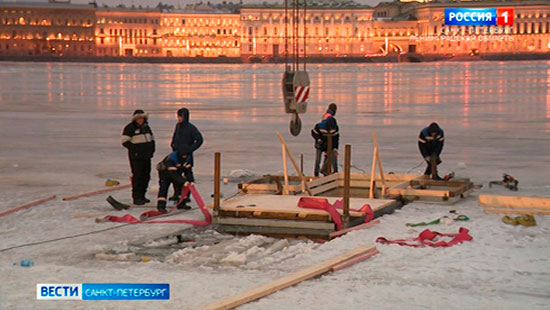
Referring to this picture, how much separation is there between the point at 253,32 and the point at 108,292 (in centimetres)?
16704

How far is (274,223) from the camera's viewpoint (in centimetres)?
962

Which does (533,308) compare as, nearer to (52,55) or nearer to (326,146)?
(326,146)

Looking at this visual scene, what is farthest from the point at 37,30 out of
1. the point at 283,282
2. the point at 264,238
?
the point at 283,282

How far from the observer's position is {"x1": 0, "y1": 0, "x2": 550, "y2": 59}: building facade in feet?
535

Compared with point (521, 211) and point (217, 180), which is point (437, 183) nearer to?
point (521, 211)

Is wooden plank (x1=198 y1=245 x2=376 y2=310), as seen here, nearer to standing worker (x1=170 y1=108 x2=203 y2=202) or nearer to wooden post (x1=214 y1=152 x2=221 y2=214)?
wooden post (x1=214 y1=152 x2=221 y2=214)

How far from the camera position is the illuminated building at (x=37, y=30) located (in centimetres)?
16062

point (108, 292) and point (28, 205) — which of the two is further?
point (28, 205)

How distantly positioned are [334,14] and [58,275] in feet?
555

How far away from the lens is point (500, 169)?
1378 cm

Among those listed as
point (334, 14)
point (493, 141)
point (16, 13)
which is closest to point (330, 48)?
point (334, 14)

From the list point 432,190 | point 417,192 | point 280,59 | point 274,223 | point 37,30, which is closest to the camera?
point 274,223

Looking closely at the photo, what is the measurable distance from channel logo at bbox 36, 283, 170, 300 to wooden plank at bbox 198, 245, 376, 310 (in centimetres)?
42

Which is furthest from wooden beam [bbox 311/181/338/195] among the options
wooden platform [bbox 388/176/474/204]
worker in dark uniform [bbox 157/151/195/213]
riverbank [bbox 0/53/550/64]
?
riverbank [bbox 0/53/550/64]
